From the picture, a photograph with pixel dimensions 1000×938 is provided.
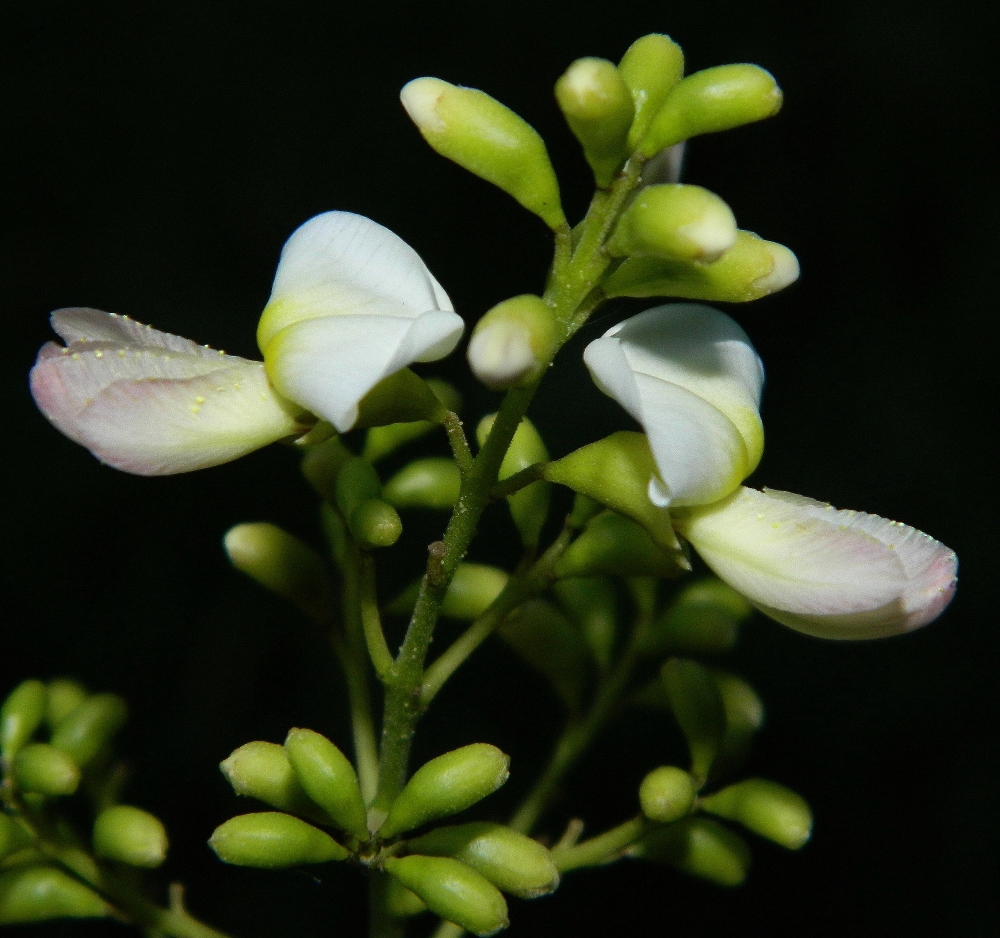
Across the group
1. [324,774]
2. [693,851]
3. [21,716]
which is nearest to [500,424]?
[324,774]

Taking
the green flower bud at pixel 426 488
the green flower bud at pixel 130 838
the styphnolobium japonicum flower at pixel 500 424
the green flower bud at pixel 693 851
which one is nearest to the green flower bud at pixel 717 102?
the styphnolobium japonicum flower at pixel 500 424

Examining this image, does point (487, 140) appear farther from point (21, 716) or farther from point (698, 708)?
point (21, 716)

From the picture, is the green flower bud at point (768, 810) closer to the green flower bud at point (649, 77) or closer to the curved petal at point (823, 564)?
the curved petal at point (823, 564)

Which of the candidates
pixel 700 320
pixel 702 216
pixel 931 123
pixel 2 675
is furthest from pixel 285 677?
pixel 931 123

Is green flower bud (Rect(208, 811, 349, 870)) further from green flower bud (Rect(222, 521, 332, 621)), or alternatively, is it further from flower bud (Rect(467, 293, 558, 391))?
flower bud (Rect(467, 293, 558, 391))

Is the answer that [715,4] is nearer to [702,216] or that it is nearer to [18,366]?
[18,366]

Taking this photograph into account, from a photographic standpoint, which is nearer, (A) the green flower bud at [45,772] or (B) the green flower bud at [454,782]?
(B) the green flower bud at [454,782]
